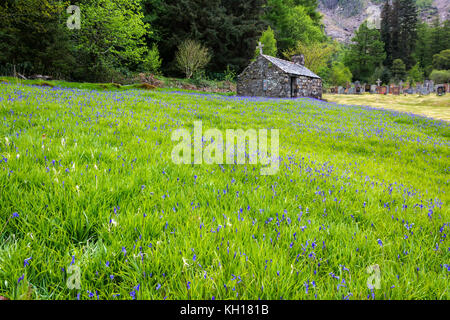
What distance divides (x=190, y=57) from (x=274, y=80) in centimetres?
1775

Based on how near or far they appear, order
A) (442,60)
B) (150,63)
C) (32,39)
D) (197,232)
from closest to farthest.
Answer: (197,232)
(32,39)
(150,63)
(442,60)

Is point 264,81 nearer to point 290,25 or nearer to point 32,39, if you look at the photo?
point 32,39

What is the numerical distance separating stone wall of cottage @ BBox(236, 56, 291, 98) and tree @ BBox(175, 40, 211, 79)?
32.6ft

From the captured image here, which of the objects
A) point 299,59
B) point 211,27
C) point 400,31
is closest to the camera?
point 299,59

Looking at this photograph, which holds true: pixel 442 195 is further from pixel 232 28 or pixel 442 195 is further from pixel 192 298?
pixel 232 28

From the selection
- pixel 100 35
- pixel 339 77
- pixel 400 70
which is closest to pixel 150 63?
pixel 100 35

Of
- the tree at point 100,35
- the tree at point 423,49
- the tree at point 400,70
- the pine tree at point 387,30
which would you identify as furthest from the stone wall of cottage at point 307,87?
the pine tree at point 387,30

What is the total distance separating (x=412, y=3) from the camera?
11050cm

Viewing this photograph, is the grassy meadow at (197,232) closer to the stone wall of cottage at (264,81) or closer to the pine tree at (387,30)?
the stone wall of cottage at (264,81)

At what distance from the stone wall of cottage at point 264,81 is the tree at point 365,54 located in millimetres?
81607

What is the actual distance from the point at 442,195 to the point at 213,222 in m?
5.45

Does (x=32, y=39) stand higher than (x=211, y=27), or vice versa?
(x=211, y=27)

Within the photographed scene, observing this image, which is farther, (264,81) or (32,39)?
(264,81)

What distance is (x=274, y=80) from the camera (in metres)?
39.9
